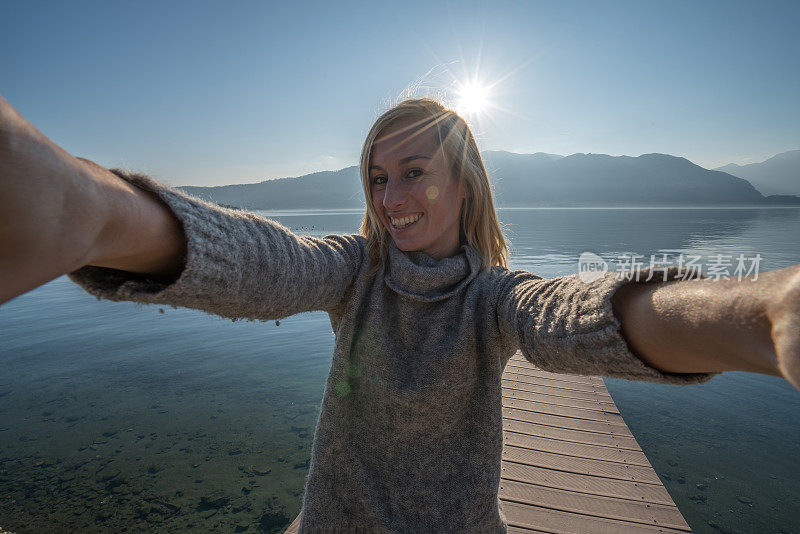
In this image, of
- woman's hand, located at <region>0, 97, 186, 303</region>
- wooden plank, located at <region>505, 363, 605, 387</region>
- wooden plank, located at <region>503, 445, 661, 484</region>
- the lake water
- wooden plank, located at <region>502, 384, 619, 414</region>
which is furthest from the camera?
wooden plank, located at <region>505, 363, 605, 387</region>

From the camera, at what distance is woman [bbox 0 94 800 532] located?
Result: 688 mm

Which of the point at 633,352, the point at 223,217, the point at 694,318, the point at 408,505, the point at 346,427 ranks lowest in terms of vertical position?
the point at 408,505

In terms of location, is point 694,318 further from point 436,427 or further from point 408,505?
point 408,505

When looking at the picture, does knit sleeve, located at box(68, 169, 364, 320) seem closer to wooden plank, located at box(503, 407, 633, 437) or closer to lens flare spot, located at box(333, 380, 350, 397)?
lens flare spot, located at box(333, 380, 350, 397)

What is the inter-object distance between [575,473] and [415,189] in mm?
3746

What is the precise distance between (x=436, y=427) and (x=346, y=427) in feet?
1.32

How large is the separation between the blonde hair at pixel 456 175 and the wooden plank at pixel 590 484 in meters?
2.97

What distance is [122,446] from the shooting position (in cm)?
601

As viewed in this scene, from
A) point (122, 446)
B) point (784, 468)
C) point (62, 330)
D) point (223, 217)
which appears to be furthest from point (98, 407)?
point (784, 468)

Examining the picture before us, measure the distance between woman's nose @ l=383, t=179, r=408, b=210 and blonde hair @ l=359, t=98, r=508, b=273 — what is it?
5.7 inches

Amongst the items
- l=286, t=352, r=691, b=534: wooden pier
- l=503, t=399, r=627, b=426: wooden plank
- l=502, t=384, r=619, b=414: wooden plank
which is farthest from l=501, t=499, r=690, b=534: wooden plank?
l=502, t=384, r=619, b=414: wooden plank

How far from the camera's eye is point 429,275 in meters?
1.64

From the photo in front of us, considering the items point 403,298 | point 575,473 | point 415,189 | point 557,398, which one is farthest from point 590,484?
point 415,189

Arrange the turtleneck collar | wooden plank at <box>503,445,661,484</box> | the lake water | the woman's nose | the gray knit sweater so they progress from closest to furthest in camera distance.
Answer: the gray knit sweater, the turtleneck collar, the woman's nose, wooden plank at <box>503,445,661,484</box>, the lake water
